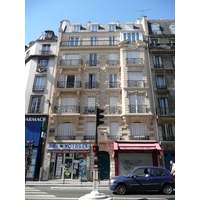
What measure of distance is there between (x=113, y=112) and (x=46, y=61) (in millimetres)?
10174

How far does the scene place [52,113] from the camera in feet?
52.7

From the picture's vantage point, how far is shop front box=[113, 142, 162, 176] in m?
14.1

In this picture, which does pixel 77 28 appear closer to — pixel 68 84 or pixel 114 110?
pixel 68 84

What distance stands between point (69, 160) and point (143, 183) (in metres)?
8.84

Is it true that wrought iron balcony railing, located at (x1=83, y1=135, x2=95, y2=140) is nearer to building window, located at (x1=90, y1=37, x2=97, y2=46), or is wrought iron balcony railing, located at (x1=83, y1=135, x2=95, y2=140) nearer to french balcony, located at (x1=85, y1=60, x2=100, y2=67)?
french balcony, located at (x1=85, y1=60, x2=100, y2=67)

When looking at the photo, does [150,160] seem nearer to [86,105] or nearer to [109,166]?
[109,166]

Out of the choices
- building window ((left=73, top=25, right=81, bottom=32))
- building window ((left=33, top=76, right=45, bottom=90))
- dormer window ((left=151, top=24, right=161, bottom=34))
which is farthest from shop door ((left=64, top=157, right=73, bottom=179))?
dormer window ((left=151, top=24, right=161, bottom=34))

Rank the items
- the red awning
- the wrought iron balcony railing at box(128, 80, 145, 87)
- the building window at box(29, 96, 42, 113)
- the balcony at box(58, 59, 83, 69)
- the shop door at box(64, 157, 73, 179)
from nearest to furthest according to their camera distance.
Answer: the red awning → the shop door at box(64, 157, 73, 179) → the building window at box(29, 96, 42, 113) → the wrought iron balcony railing at box(128, 80, 145, 87) → the balcony at box(58, 59, 83, 69)

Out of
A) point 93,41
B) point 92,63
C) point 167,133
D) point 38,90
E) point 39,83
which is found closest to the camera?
point 167,133

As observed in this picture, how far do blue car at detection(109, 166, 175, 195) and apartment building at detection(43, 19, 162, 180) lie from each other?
6.12 meters

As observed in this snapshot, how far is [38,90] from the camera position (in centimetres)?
1734

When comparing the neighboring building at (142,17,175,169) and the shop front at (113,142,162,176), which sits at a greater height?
the neighboring building at (142,17,175,169)

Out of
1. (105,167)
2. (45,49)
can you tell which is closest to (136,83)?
(105,167)

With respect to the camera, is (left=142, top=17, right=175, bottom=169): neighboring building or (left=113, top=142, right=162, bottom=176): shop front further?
(left=142, top=17, right=175, bottom=169): neighboring building
